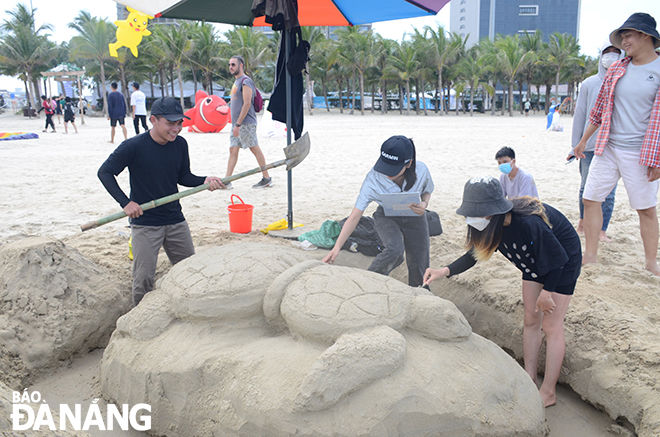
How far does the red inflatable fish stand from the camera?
47.8 ft

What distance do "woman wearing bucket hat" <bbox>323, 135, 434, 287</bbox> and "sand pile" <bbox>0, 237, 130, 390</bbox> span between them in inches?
60.0

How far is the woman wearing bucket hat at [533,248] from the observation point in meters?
2.05

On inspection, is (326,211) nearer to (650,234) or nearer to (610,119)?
(610,119)

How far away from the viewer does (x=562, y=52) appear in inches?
1421

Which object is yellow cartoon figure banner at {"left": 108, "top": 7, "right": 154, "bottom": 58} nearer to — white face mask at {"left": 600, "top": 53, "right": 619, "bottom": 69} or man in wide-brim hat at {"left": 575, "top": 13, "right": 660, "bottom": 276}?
white face mask at {"left": 600, "top": 53, "right": 619, "bottom": 69}

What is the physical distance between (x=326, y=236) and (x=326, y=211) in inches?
52.6

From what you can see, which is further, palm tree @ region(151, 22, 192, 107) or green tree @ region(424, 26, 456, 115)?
green tree @ region(424, 26, 456, 115)

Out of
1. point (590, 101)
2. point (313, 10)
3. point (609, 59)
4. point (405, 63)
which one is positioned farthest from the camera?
point (405, 63)

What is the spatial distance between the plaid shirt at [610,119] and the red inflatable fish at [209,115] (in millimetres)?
12712

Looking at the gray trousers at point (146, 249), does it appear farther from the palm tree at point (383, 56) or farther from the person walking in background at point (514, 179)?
the palm tree at point (383, 56)

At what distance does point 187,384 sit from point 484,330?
1.93 m

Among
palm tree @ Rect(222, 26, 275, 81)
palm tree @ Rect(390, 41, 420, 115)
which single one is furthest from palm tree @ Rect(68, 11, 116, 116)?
palm tree @ Rect(390, 41, 420, 115)

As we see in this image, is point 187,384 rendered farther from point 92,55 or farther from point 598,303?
point 92,55

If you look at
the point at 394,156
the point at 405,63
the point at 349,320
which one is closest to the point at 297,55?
the point at 394,156
